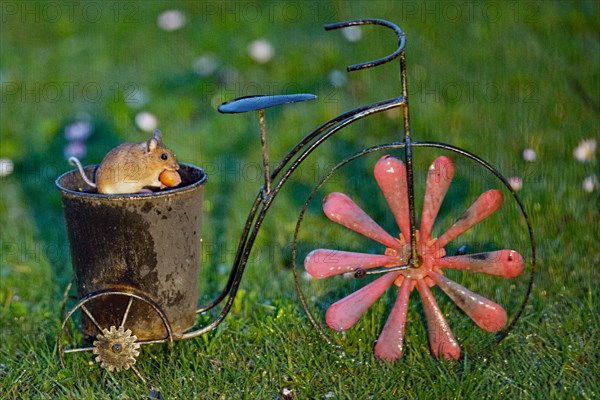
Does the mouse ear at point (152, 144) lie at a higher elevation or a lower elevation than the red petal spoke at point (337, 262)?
higher

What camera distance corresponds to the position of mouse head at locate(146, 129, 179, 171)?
2891 mm

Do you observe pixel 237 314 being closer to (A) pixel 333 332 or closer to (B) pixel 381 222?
(A) pixel 333 332

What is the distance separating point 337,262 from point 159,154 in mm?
748

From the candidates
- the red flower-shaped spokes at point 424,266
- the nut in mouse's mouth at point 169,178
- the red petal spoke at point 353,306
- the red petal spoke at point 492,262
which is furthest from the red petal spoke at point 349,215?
the nut in mouse's mouth at point 169,178

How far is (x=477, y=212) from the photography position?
295 cm

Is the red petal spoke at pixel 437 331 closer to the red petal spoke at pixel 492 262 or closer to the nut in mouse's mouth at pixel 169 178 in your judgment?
the red petal spoke at pixel 492 262

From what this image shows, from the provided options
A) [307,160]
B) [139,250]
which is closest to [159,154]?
[139,250]

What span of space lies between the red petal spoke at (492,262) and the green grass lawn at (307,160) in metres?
0.28

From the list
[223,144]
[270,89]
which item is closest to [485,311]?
[223,144]

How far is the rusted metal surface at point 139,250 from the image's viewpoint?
2732 mm

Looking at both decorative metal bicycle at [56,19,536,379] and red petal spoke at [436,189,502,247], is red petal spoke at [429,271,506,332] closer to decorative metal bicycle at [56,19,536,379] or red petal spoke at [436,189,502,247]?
decorative metal bicycle at [56,19,536,379]

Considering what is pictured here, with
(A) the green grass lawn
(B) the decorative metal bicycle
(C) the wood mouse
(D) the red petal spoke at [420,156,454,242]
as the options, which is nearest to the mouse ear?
(C) the wood mouse

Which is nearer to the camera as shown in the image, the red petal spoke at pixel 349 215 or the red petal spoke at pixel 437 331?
the red petal spoke at pixel 437 331

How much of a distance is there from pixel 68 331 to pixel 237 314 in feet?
2.19
